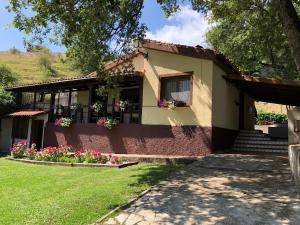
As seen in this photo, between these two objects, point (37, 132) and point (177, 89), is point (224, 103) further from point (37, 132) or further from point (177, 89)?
point (37, 132)

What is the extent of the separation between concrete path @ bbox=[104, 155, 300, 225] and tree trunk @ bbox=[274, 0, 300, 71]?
3.51 metres

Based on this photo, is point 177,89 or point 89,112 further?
point 89,112

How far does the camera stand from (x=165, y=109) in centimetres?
1619

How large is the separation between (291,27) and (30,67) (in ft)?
276

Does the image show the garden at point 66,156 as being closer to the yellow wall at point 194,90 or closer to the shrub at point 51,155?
the shrub at point 51,155

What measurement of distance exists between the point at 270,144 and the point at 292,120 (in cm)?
715

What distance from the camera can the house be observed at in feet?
50.1

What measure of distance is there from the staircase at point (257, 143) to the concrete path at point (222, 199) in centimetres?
479

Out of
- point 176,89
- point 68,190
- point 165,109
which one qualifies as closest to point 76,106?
point 165,109

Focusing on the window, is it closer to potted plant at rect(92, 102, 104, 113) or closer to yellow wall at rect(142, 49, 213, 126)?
yellow wall at rect(142, 49, 213, 126)

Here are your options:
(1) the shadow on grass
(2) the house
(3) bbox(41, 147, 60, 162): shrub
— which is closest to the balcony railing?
(2) the house

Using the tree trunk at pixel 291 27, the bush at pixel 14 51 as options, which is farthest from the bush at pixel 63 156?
the bush at pixel 14 51

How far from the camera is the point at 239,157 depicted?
14.1m

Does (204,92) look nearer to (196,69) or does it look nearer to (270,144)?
(196,69)
